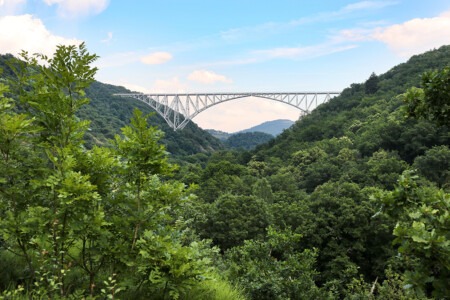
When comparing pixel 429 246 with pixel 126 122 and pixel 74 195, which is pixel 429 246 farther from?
pixel 126 122

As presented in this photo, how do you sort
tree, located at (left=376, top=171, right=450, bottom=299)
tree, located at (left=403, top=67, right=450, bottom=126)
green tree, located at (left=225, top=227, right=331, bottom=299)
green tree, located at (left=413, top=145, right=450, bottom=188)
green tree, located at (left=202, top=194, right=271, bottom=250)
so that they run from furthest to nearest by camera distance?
green tree, located at (left=413, top=145, right=450, bottom=188)
green tree, located at (left=202, top=194, right=271, bottom=250)
green tree, located at (left=225, top=227, right=331, bottom=299)
tree, located at (left=403, top=67, right=450, bottom=126)
tree, located at (left=376, top=171, right=450, bottom=299)

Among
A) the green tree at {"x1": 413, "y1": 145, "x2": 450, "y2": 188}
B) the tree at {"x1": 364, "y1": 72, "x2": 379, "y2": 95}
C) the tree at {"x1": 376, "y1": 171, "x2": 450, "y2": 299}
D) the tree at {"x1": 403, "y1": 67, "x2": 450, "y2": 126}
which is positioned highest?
the tree at {"x1": 364, "y1": 72, "x2": 379, "y2": 95}

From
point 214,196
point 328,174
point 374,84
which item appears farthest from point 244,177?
point 374,84

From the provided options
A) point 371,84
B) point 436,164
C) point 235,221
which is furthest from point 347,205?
point 371,84

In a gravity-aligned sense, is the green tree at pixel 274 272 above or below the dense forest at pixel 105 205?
below

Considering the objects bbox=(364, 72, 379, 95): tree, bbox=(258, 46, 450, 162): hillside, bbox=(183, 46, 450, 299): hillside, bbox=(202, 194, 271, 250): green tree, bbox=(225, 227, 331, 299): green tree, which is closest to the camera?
bbox=(183, 46, 450, 299): hillside

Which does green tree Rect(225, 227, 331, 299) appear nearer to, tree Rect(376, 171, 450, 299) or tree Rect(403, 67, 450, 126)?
tree Rect(403, 67, 450, 126)

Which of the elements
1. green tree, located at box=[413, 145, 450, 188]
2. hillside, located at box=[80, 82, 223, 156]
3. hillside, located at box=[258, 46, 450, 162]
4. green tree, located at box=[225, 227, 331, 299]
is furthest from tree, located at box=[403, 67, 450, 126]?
hillside, located at box=[80, 82, 223, 156]

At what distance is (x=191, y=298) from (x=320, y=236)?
1915 centimetres

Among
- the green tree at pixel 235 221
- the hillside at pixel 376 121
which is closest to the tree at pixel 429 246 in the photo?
the green tree at pixel 235 221

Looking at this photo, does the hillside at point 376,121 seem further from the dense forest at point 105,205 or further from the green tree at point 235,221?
the dense forest at point 105,205

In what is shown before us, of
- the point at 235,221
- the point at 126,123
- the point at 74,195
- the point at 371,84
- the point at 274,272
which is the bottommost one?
the point at 235,221

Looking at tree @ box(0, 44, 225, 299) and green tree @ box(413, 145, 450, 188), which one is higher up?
tree @ box(0, 44, 225, 299)

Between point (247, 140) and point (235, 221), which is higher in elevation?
point (247, 140)
